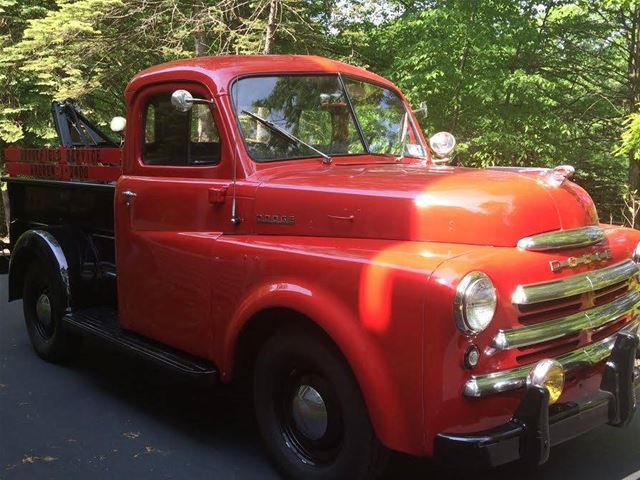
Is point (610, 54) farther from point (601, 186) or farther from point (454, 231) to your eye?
point (454, 231)

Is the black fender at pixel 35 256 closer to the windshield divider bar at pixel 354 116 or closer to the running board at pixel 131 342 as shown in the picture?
the running board at pixel 131 342

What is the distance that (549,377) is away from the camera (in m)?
2.45

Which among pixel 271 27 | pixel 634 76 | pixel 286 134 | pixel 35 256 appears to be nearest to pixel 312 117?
pixel 286 134

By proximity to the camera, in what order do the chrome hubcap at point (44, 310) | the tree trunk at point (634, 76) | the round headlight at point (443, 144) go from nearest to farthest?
the round headlight at point (443, 144)
the chrome hubcap at point (44, 310)
the tree trunk at point (634, 76)

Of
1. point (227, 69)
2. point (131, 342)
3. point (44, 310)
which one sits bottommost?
point (44, 310)

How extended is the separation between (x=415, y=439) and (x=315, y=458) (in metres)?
0.76

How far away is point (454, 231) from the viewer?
2.76 m

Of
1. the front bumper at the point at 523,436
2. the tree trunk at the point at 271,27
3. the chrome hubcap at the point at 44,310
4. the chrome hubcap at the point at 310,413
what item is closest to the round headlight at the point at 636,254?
the front bumper at the point at 523,436

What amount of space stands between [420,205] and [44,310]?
12.2 ft

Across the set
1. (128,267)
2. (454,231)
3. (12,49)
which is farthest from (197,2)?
(454,231)

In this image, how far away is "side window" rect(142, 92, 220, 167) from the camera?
3.74 meters

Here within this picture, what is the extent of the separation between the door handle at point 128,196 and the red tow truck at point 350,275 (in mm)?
25

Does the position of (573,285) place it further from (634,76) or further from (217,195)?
(634,76)

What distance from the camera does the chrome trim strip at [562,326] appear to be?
8.11 feet
